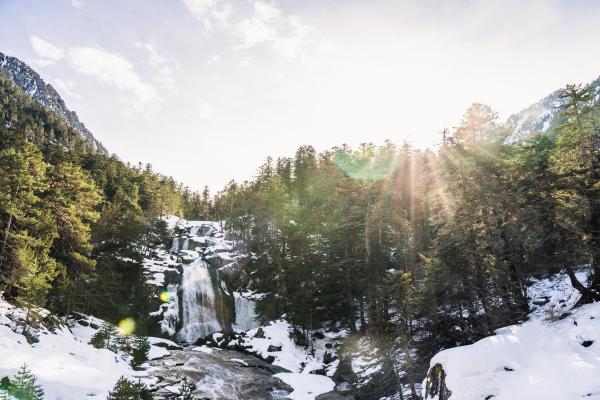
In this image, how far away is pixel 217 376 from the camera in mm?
26875

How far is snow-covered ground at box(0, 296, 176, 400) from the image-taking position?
14.7 m

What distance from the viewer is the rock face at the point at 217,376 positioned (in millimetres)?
22922

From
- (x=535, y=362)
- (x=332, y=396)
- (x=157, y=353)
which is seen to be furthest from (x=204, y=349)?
(x=535, y=362)

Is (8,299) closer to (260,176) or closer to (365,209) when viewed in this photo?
(365,209)

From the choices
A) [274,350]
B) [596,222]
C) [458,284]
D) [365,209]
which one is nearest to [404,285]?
[458,284]

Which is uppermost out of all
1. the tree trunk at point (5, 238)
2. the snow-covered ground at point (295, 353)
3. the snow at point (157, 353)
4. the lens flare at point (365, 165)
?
the lens flare at point (365, 165)

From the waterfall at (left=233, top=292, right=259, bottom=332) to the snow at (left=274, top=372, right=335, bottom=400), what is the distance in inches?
498

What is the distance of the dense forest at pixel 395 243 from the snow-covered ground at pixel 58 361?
1.69 m

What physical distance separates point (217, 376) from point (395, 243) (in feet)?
70.1

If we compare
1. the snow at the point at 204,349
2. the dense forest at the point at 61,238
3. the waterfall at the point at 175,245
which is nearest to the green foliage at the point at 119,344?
the dense forest at the point at 61,238

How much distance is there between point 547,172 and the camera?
22078mm

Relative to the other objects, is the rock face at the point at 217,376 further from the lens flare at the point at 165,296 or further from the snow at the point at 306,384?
the lens flare at the point at 165,296

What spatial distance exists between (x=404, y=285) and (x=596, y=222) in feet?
33.7

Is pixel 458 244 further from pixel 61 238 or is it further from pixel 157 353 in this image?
pixel 61 238
